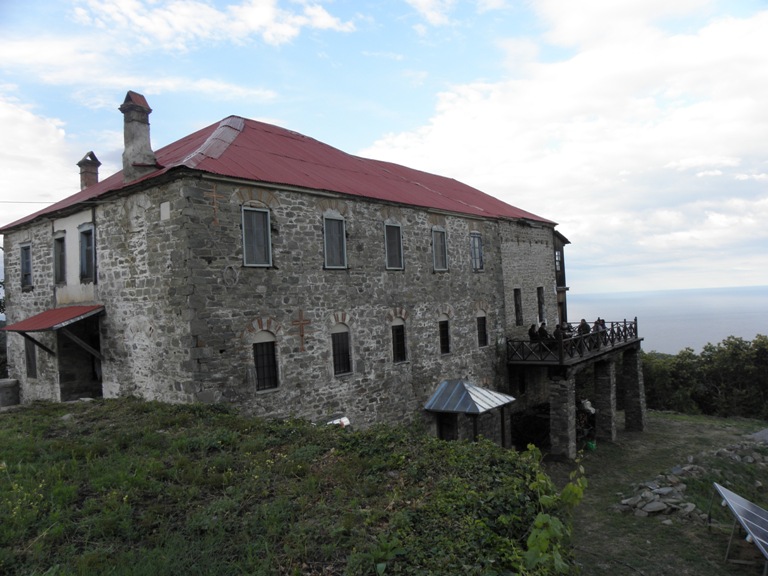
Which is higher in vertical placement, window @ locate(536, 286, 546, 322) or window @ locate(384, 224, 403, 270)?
window @ locate(384, 224, 403, 270)

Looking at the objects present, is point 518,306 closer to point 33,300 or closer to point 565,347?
point 565,347

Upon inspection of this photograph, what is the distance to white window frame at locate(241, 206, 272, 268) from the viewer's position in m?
11.7

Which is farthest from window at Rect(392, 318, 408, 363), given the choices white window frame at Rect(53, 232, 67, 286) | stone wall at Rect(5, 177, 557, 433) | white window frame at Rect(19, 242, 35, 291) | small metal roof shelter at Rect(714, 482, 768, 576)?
white window frame at Rect(19, 242, 35, 291)

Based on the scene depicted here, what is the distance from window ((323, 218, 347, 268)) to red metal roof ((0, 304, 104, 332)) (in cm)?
613

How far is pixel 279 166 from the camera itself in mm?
13383

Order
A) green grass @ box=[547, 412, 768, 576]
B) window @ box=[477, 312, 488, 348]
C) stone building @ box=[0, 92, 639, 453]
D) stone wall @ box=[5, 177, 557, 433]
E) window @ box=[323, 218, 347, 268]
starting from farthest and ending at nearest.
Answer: window @ box=[477, 312, 488, 348] → window @ box=[323, 218, 347, 268] → stone building @ box=[0, 92, 639, 453] → stone wall @ box=[5, 177, 557, 433] → green grass @ box=[547, 412, 768, 576]

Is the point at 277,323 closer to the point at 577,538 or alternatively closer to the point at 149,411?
the point at 149,411

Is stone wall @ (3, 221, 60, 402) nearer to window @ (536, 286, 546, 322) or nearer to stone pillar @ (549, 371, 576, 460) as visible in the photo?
stone pillar @ (549, 371, 576, 460)

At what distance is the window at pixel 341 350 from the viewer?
13719mm

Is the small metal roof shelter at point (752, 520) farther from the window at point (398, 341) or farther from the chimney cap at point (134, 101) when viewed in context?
the chimney cap at point (134, 101)

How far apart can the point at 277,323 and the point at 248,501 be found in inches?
241

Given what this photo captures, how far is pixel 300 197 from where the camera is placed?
12789 millimetres

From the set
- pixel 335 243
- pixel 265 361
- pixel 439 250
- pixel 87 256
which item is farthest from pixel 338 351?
pixel 87 256

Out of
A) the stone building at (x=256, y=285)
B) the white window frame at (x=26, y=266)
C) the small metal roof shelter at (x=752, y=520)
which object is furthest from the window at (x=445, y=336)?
the white window frame at (x=26, y=266)
